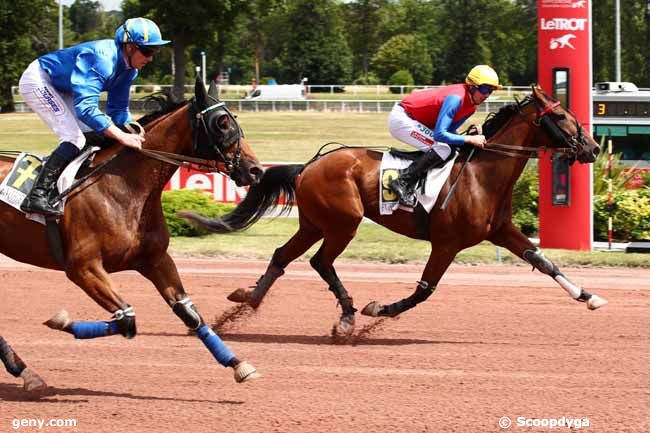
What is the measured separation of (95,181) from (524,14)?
6225 cm

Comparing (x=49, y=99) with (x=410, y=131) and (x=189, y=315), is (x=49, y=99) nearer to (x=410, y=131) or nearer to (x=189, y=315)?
(x=189, y=315)

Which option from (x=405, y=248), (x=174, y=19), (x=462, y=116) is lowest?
(x=405, y=248)

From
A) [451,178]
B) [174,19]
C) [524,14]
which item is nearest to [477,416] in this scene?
[451,178]

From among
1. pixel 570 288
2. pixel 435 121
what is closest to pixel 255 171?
pixel 435 121

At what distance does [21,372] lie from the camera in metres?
6.13

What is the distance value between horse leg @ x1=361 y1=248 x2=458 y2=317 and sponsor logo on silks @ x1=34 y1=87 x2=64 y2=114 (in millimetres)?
2895

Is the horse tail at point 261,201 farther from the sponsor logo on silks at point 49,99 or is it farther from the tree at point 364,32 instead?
the tree at point 364,32

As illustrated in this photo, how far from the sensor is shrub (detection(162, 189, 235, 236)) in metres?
14.1

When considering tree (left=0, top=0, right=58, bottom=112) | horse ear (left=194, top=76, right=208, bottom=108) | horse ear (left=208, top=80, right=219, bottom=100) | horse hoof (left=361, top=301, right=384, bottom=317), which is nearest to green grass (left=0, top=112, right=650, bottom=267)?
tree (left=0, top=0, right=58, bottom=112)

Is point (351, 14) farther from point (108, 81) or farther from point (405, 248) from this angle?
point (108, 81)

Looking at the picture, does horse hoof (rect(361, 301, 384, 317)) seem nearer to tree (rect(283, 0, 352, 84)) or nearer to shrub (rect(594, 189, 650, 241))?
shrub (rect(594, 189, 650, 241))

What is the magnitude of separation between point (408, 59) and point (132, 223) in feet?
209

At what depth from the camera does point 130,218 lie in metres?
5.98

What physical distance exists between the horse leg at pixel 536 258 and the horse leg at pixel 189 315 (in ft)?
9.73
